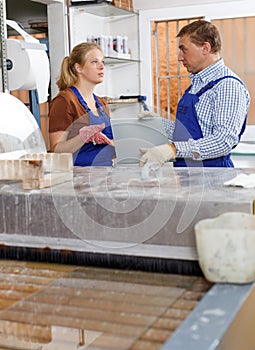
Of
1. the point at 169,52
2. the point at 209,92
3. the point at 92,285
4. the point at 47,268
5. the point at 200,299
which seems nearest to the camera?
the point at 200,299

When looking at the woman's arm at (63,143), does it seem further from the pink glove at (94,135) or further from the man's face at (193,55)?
the man's face at (193,55)

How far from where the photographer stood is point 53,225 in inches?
57.9

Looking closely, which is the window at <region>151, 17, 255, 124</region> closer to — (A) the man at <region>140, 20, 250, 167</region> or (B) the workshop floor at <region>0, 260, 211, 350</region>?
(A) the man at <region>140, 20, 250, 167</region>

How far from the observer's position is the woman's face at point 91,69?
3.00 m

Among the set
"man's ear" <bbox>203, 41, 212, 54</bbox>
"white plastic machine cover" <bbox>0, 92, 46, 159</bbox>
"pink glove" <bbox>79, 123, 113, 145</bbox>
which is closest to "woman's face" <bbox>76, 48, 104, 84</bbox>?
"pink glove" <bbox>79, 123, 113, 145</bbox>

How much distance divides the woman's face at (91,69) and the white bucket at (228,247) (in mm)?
1930

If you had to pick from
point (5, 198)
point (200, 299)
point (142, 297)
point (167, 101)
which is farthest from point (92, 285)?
point (167, 101)

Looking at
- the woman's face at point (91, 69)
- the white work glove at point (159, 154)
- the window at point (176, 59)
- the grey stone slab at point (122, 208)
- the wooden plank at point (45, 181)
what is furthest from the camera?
the window at point (176, 59)

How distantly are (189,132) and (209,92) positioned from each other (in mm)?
211

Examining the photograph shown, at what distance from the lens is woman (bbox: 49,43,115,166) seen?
111 inches

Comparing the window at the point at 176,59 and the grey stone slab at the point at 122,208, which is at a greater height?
the window at the point at 176,59

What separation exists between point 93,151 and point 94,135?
100 mm

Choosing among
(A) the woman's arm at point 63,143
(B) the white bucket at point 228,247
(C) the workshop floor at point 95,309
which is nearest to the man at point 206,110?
(A) the woman's arm at point 63,143

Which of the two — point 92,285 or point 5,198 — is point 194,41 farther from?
point 92,285
